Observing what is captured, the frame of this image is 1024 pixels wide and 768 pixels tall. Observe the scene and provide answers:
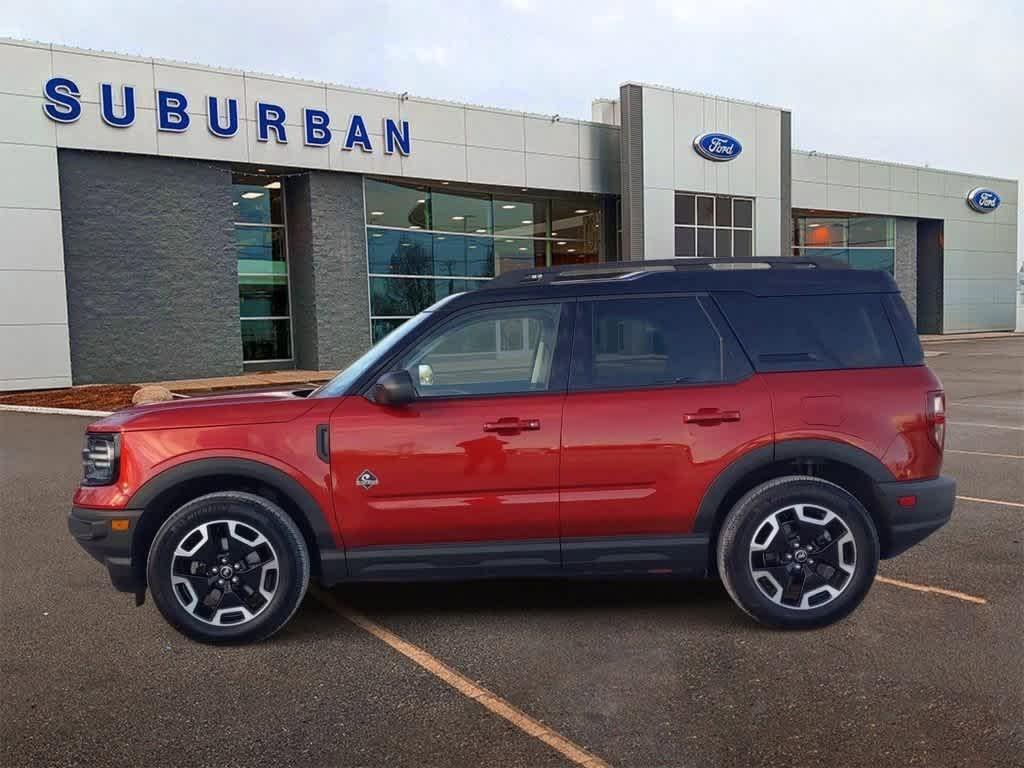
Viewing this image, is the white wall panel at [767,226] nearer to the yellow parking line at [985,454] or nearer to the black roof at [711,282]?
the yellow parking line at [985,454]

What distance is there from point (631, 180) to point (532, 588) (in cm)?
2374

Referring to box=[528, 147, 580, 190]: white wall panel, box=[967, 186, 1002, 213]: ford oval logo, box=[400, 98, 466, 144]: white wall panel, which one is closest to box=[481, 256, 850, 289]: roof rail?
box=[400, 98, 466, 144]: white wall panel

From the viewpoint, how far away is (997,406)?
14188 mm

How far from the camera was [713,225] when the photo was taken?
29578mm

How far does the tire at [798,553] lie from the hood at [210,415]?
2.33m

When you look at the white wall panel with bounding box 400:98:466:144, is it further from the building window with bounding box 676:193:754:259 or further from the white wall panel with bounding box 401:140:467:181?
the building window with bounding box 676:193:754:259

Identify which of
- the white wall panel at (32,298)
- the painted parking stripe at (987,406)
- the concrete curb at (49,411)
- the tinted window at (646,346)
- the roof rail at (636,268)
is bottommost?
the painted parking stripe at (987,406)

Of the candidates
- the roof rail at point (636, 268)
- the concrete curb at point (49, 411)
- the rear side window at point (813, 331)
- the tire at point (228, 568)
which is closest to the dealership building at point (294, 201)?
the concrete curb at point (49, 411)

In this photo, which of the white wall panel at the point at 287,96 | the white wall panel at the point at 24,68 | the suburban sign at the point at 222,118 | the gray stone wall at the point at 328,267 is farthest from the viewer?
the gray stone wall at the point at 328,267

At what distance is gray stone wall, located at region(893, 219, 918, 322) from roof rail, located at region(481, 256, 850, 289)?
124 feet

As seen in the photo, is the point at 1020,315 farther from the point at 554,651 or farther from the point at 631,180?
the point at 554,651

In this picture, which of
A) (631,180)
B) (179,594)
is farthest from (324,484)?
(631,180)

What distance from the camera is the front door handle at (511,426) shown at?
4.29 metres

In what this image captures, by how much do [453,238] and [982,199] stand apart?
95.5 feet
